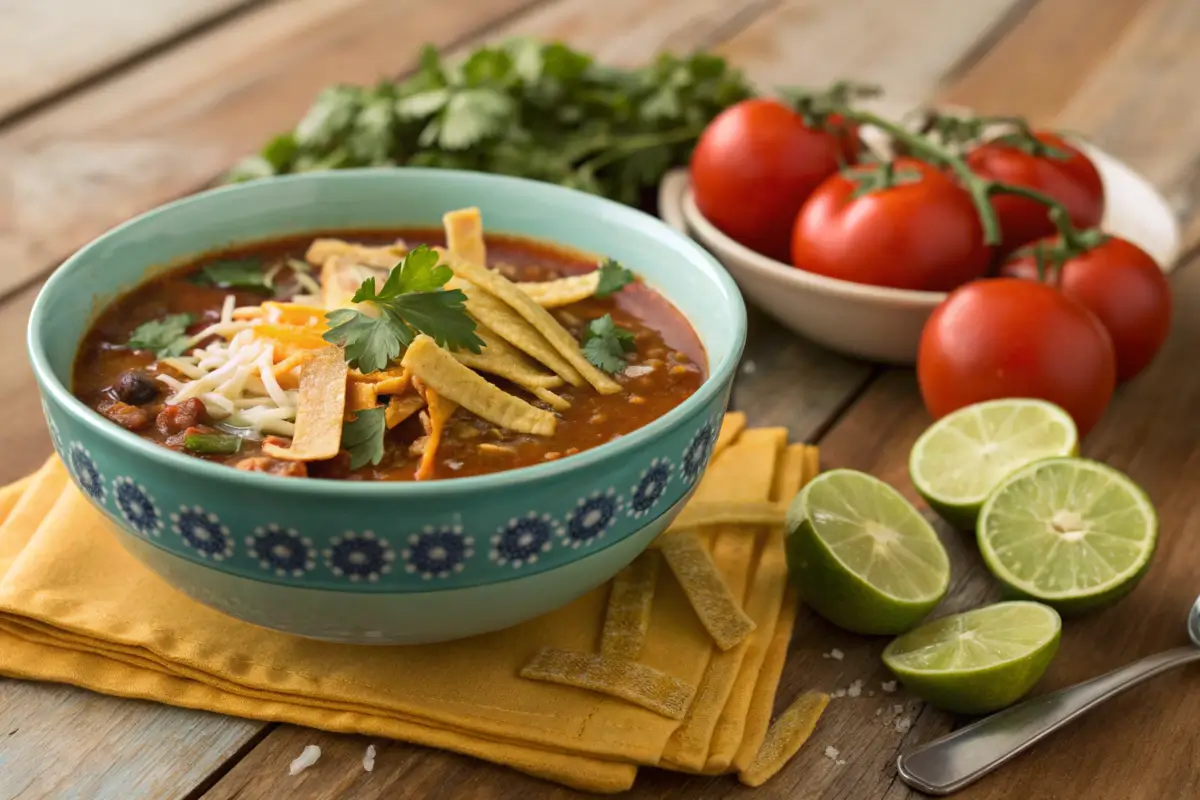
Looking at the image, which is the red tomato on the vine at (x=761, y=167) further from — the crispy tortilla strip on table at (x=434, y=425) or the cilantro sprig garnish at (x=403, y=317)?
the crispy tortilla strip on table at (x=434, y=425)

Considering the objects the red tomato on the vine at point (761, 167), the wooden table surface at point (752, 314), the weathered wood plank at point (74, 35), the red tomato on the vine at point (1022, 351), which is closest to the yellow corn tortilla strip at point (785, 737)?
the wooden table surface at point (752, 314)

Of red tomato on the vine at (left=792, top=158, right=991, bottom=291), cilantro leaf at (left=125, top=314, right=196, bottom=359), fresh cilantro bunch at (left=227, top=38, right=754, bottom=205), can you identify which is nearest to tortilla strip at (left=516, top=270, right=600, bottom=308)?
cilantro leaf at (left=125, top=314, right=196, bottom=359)

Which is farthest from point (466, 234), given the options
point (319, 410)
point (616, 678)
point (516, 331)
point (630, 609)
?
point (616, 678)

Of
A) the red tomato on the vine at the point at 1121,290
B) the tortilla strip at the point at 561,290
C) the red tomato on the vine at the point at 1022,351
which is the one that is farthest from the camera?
the red tomato on the vine at the point at 1121,290

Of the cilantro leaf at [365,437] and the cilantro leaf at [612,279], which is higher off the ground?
the cilantro leaf at [365,437]

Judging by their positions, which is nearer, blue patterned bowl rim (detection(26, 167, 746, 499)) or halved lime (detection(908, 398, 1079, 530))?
blue patterned bowl rim (detection(26, 167, 746, 499))

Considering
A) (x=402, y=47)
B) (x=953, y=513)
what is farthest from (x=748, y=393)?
(x=402, y=47)

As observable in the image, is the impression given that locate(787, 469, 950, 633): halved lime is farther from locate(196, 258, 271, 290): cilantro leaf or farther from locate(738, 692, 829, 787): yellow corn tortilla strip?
locate(196, 258, 271, 290): cilantro leaf
